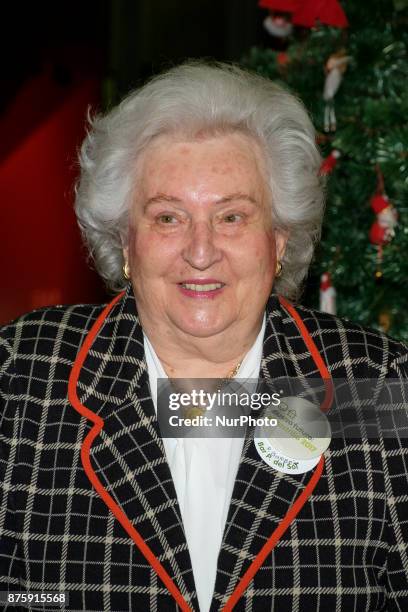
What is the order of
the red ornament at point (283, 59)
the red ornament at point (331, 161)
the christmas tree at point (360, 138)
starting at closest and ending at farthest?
the christmas tree at point (360, 138) < the red ornament at point (331, 161) < the red ornament at point (283, 59)

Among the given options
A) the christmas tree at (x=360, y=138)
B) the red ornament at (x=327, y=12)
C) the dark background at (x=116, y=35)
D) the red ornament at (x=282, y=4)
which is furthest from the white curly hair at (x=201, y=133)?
the dark background at (x=116, y=35)

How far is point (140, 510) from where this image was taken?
6.50ft

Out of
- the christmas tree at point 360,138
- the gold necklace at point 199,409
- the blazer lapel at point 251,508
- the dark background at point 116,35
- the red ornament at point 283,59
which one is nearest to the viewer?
the blazer lapel at point 251,508

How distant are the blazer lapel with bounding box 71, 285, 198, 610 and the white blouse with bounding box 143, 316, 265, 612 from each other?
6 centimetres

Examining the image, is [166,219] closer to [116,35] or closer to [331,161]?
[331,161]

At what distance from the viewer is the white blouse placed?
2.00 m

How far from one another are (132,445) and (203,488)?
0.65 ft

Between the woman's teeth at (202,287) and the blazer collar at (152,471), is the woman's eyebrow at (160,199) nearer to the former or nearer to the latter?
the woman's teeth at (202,287)

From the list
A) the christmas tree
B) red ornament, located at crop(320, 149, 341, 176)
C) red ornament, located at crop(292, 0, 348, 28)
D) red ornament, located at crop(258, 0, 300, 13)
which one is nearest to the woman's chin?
the christmas tree

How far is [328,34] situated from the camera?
2742 millimetres

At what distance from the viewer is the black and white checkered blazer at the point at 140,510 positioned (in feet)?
6.40

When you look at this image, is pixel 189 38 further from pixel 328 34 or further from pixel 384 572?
pixel 384 572

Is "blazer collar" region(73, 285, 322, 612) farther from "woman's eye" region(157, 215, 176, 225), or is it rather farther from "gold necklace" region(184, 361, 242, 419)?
"woman's eye" region(157, 215, 176, 225)

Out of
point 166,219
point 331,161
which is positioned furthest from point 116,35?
point 166,219
